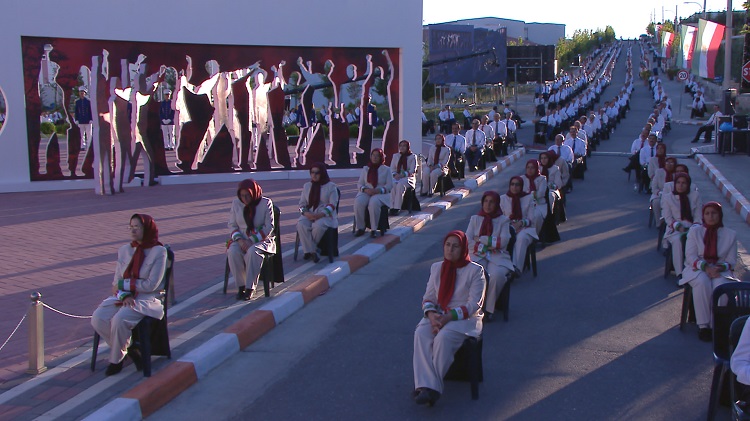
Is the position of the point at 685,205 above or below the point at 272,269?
above

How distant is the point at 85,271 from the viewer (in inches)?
398

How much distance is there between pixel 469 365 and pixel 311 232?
5.06 m

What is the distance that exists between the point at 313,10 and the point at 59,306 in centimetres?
1267

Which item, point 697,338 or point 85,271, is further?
point 85,271

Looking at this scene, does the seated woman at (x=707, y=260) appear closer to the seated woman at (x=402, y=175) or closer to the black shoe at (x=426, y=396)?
the black shoe at (x=426, y=396)

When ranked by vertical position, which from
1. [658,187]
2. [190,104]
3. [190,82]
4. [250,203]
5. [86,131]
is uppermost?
[190,82]

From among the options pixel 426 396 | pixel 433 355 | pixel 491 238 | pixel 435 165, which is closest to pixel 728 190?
pixel 435 165

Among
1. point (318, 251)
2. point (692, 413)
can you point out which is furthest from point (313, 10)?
→ point (692, 413)

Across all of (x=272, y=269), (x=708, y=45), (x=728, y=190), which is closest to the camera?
(x=272, y=269)

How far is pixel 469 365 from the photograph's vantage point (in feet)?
19.9

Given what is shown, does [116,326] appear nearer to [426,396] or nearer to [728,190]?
[426,396]

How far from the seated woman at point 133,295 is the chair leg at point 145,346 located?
7 cm

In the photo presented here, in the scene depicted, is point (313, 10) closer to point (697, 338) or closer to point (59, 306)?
point (59, 306)

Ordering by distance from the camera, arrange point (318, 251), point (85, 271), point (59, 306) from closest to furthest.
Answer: point (59, 306) < point (85, 271) < point (318, 251)
